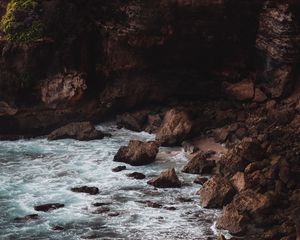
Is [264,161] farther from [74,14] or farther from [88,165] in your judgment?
[74,14]

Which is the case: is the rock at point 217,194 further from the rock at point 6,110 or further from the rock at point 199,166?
the rock at point 6,110

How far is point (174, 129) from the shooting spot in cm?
2523

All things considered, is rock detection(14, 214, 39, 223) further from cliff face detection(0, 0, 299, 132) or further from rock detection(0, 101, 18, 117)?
cliff face detection(0, 0, 299, 132)

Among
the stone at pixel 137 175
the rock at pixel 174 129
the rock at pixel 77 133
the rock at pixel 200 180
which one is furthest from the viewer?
the rock at pixel 77 133

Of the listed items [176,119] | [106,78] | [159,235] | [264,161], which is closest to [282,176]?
[264,161]

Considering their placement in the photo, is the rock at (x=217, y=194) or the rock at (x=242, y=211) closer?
the rock at (x=242, y=211)

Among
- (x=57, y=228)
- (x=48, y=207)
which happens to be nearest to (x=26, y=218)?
(x=48, y=207)

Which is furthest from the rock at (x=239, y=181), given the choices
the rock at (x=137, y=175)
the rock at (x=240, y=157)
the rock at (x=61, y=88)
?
the rock at (x=61, y=88)

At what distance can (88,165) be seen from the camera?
23.0 metres

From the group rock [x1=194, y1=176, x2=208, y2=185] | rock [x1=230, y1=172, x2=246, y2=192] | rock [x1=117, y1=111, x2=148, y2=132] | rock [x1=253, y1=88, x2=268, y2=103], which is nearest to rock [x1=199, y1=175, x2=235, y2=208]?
rock [x1=230, y1=172, x2=246, y2=192]

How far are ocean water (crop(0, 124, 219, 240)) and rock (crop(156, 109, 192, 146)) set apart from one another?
1.94 feet

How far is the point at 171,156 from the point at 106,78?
7169 millimetres

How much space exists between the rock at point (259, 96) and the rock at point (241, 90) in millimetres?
213

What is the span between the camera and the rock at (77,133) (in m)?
26.3
